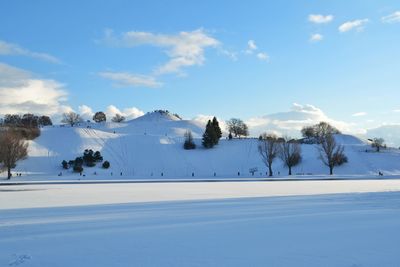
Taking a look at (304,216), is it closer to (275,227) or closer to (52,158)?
(275,227)

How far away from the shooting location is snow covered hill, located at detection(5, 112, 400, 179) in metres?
71.9

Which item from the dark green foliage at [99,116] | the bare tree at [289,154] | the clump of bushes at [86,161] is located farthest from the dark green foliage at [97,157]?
the dark green foliage at [99,116]

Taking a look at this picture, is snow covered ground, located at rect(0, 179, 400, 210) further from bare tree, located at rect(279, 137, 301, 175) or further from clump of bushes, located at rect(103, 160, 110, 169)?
clump of bushes, located at rect(103, 160, 110, 169)

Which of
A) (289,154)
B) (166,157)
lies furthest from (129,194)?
(166,157)

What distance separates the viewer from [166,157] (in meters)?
80.6

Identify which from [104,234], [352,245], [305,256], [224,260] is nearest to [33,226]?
[104,234]

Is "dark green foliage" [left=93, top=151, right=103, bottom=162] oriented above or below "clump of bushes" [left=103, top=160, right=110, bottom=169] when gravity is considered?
above

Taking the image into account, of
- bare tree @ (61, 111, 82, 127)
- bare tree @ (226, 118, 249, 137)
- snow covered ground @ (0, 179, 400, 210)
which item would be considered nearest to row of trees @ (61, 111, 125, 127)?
bare tree @ (61, 111, 82, 127)

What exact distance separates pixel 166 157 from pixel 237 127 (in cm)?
5478

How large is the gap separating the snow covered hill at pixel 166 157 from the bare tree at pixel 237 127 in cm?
3545

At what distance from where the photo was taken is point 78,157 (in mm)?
71312

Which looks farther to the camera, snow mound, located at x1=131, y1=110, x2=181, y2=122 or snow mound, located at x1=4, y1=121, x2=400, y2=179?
snow mound, located at x1=131, y1=110, x2=181, y2=122

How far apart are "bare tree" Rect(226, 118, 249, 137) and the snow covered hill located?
35.5 metres

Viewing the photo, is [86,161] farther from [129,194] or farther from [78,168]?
[129,194]
